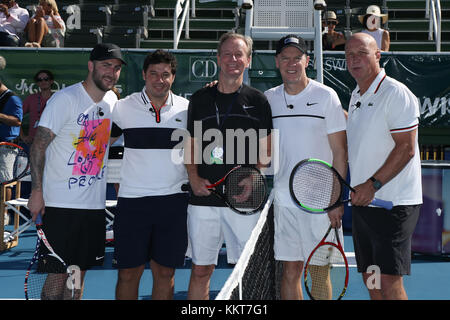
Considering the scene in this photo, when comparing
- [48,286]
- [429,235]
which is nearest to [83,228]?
[48,286]

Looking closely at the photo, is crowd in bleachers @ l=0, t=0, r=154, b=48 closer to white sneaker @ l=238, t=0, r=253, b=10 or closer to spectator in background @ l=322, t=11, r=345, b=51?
spectator in background @ l=322, t=11, r=345, b=51

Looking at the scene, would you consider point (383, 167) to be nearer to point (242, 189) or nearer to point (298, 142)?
point (298, 142)

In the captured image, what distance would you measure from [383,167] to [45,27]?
32.2 ft

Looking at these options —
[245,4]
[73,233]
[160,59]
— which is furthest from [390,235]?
[245,4]

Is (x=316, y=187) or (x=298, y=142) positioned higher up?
(x=298, y=142)

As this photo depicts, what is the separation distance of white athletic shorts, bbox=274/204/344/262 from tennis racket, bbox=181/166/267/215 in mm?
279

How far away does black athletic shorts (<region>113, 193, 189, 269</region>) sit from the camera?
159 inches

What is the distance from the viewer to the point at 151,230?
4121 millimetres

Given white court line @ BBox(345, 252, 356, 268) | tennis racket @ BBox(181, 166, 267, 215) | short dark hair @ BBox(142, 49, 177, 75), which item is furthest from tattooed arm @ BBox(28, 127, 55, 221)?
white court line @ BBox(345, 252, 356, 268)

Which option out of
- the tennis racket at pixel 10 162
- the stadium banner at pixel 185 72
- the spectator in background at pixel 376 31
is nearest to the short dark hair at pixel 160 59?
the tennis racket at pixel 10 162

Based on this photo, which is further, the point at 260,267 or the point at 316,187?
the point at 260,267

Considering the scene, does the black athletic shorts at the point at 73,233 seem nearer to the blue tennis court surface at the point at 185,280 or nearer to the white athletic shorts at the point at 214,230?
the white athletic shorts at the point at 214,230

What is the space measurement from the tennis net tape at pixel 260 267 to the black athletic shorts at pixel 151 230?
590 millimetres
